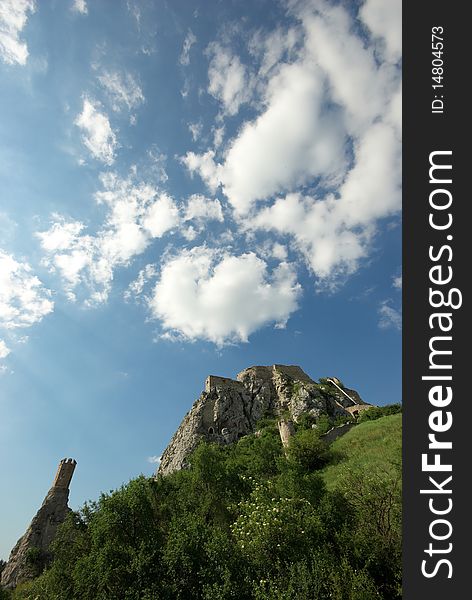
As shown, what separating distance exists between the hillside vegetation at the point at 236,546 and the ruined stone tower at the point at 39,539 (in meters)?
34.3

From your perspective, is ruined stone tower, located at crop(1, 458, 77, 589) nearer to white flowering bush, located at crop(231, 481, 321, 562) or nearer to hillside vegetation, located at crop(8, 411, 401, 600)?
hillside vegetation, located at crop(8, 411, 401, 600)

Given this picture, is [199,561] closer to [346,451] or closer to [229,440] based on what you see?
[346,451]

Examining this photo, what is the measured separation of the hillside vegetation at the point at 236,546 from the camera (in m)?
14.7

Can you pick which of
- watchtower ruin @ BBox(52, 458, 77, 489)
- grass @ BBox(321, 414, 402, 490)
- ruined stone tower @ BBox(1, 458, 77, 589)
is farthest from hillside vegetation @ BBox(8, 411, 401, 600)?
watchtower ruin @ BBox(52, 458, 77, 489)

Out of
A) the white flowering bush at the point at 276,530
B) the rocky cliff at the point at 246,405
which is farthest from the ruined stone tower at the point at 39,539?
the white flowering bush at the point at 276,530

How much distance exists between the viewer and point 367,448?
37.7 meters

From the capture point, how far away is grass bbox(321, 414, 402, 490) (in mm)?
30678

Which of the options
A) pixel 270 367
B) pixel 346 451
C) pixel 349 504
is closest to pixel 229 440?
pixel 270 367

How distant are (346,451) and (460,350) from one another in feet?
124

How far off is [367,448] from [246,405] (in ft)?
122

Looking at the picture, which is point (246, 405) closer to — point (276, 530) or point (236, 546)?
point (276, 530)

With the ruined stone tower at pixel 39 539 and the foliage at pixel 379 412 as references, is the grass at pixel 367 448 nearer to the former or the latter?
the foliage at pixel 379 412

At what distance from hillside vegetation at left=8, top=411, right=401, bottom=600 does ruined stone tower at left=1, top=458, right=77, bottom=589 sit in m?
34.3

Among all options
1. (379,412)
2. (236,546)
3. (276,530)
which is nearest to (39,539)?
(236,546)
